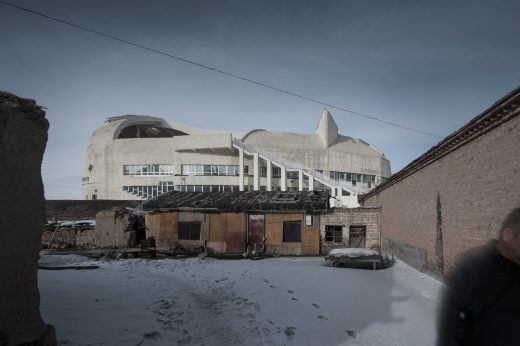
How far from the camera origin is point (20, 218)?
4.31 meters

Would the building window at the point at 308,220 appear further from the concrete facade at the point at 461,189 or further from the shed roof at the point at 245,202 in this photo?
the concrete facade at the point at 461,189

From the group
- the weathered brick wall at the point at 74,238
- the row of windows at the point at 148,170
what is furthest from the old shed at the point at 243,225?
the row of windows at the point at 148,170

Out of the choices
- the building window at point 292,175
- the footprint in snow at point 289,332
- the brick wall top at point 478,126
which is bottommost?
the footprint in snow at point 289,332

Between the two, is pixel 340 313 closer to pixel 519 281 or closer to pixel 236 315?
pixel 236 315

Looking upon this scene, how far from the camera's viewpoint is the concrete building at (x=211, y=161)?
4672 cm

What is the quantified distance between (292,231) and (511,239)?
66.3ft

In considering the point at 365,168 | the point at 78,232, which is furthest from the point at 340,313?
the point at 365,168

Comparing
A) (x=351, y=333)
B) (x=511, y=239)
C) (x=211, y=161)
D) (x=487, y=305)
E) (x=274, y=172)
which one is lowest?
(x=351, y=333)

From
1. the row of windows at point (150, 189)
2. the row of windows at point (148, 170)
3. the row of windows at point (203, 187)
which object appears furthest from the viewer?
the row of windows at point (148, 170)

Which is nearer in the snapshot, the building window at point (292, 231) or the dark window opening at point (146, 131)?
the building window at point (292, 231)

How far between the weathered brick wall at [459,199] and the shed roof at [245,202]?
7742mm

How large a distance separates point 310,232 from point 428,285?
1188 centimetres

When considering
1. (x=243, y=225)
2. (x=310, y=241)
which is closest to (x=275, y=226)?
(x=243, y=225)

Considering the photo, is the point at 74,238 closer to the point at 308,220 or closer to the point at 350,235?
the point at 308,220
